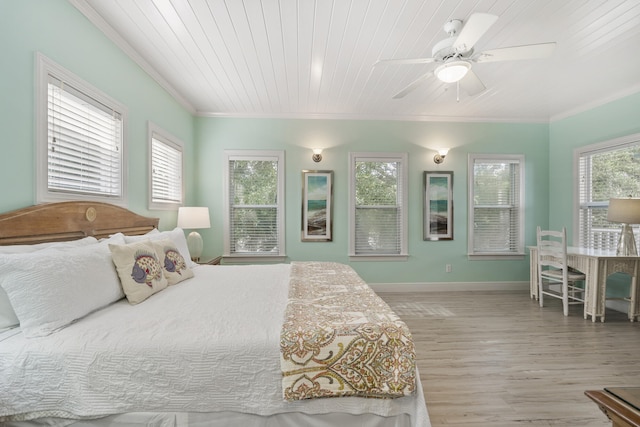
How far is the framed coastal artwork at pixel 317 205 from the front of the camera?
4160mm

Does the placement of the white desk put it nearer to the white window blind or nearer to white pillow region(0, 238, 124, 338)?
white pillow region(0, 238, 124, 338)

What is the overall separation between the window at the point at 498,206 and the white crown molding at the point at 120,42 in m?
4.33

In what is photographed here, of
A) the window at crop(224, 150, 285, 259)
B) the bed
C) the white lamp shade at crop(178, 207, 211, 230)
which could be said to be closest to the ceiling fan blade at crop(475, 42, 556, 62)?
the bed

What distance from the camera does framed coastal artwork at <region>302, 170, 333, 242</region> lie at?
164 inches

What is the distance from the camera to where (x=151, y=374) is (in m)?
1.17

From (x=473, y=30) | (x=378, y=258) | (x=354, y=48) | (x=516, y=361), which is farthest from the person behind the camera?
(x=378, y=258)

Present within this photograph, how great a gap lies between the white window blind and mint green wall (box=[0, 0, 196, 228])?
142 millimetres

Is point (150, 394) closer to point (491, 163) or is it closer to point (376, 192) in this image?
point (376, 192)

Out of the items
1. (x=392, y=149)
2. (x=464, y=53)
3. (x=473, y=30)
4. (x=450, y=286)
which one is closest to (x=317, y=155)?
(x=392, y=149)

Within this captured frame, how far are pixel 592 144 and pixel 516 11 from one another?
2.86m

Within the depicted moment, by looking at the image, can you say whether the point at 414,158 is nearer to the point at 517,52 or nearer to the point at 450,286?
the point at 450,286

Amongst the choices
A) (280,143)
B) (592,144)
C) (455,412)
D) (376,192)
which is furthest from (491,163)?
(455,412)

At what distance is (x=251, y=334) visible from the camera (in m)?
1.26

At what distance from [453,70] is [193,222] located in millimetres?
3071
